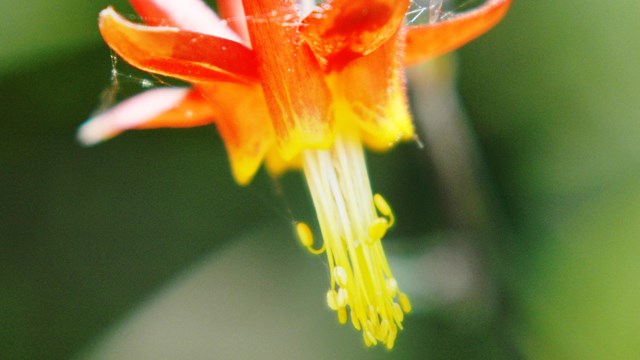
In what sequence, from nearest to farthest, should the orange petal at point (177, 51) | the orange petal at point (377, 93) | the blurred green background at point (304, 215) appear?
the orange petal at point (177, 51)
the orange petal at point (377, 93)
the blurred green background at point (304, 215)

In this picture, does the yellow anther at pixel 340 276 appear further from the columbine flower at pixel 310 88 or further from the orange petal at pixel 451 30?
the orange petal at pixel 451 30

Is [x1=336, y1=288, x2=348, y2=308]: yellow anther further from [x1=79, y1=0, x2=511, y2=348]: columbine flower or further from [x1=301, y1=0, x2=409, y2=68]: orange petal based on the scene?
[x1=301, y1=0, x2=409, y2=68]: orange petal

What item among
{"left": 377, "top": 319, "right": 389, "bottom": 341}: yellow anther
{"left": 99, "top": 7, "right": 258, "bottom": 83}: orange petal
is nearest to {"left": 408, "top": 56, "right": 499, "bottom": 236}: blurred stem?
{"left": 377, "top": 319, "right": 389, "bottom": 341}: yellow anther

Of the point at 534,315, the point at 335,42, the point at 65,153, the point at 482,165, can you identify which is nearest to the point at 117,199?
the point at 65,153

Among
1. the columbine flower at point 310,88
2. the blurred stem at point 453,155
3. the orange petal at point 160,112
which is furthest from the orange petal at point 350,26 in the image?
the blurred stem at point 453,155

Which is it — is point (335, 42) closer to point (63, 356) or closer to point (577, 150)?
point (577, 150)

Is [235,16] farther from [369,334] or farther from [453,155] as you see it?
[453,155]
